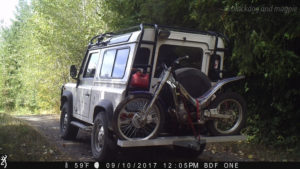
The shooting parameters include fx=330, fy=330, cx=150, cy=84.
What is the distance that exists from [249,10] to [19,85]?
3657cm

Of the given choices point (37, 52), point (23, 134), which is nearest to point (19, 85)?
point (37, 52)

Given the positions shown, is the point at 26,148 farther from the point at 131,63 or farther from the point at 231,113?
the point at 231,113

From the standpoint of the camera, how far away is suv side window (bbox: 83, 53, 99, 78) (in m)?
7.35

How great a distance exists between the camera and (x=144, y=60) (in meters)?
5.85

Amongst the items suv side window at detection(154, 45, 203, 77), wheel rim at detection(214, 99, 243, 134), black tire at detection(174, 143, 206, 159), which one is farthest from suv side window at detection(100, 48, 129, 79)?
black tire at detection(174, 143, 206, 159)

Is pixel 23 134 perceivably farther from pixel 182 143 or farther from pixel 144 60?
pixel 182 143

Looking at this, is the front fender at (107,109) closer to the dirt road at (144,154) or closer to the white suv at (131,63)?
the white suv at (131,63)

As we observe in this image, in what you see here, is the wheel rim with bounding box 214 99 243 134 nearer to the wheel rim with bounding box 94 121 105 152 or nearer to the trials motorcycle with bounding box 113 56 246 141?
the trials motorcycle with bounding box 113 56 246 141

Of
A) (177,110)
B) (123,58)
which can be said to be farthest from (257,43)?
(123,58)

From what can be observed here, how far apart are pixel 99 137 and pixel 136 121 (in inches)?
44.6

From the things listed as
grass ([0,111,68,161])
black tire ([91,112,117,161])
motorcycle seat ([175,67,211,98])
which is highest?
motorcycle seat ([175,67,211,98])

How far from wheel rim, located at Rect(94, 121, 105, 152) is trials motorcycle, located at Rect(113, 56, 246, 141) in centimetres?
73

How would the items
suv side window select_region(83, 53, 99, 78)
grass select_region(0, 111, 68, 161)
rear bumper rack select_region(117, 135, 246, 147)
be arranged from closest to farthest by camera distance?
rear bumper rack select_region(117, 135, 246, 147), grass select_region(0, 111, 68, 161), suv side window select_region(83, 53, 99, 78)

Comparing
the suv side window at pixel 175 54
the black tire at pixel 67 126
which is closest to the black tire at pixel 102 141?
the suv side window at pixel 175 54
